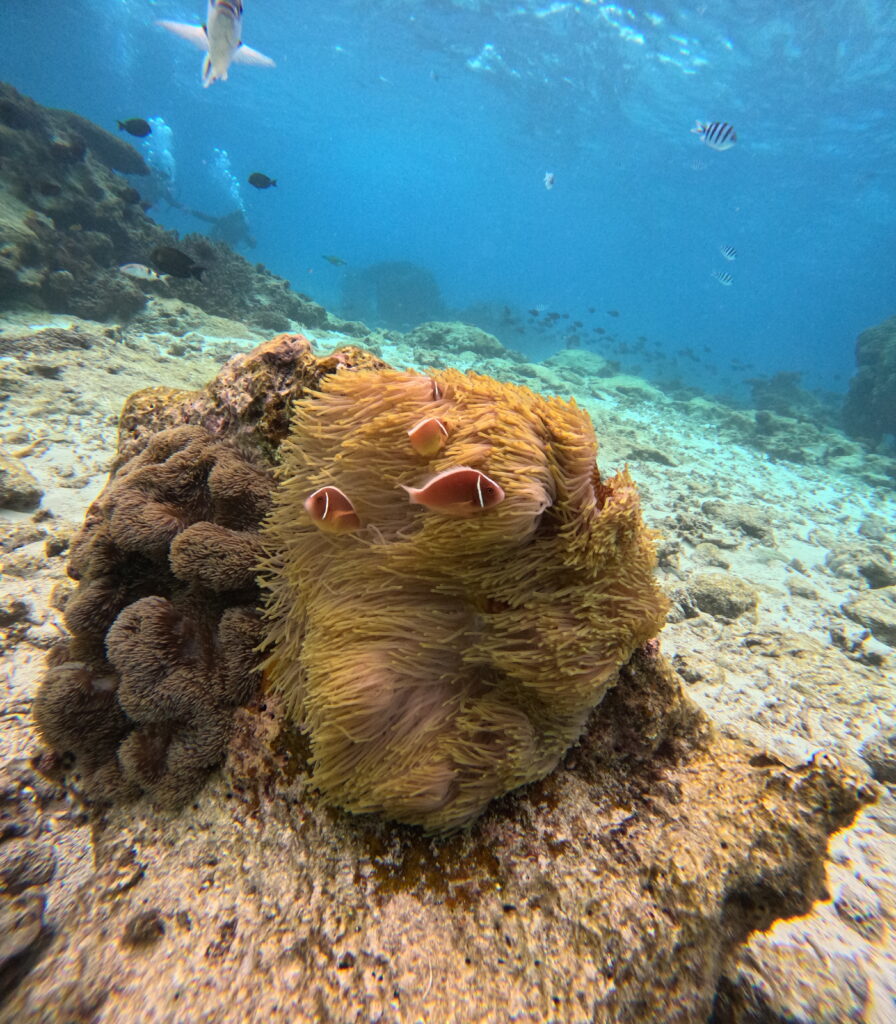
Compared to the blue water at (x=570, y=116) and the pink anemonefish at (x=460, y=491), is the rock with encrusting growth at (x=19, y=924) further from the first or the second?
the blue water at (x=570, y=116)

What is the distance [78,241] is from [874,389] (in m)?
24.7

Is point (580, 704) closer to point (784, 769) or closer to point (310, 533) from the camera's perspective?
point (784, 769)

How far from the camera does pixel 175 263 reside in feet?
25.3

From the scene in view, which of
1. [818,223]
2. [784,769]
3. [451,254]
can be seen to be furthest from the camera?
[451,254]

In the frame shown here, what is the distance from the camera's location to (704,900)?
141 cm

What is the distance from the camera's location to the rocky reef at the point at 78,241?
905 centimetres

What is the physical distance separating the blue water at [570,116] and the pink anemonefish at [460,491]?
20448mm

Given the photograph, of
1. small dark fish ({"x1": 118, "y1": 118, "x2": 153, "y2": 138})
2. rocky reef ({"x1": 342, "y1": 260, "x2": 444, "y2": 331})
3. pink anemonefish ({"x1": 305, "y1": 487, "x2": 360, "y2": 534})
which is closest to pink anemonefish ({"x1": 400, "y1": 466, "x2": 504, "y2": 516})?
pink anemonefish ({"x1": 305, "y1": 487, "x2": 360, "y2": 534})

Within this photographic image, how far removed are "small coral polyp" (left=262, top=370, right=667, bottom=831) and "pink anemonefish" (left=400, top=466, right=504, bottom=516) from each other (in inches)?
2.0

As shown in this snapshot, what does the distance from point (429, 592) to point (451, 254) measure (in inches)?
5544

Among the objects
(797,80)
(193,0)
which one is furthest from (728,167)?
(193,0)

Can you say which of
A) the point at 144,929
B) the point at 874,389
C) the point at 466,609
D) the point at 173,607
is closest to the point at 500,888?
the point at 466,609

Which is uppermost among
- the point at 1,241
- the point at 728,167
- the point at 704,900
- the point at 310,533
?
the point at 728,167

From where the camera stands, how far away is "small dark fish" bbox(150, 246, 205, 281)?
24.8ft
